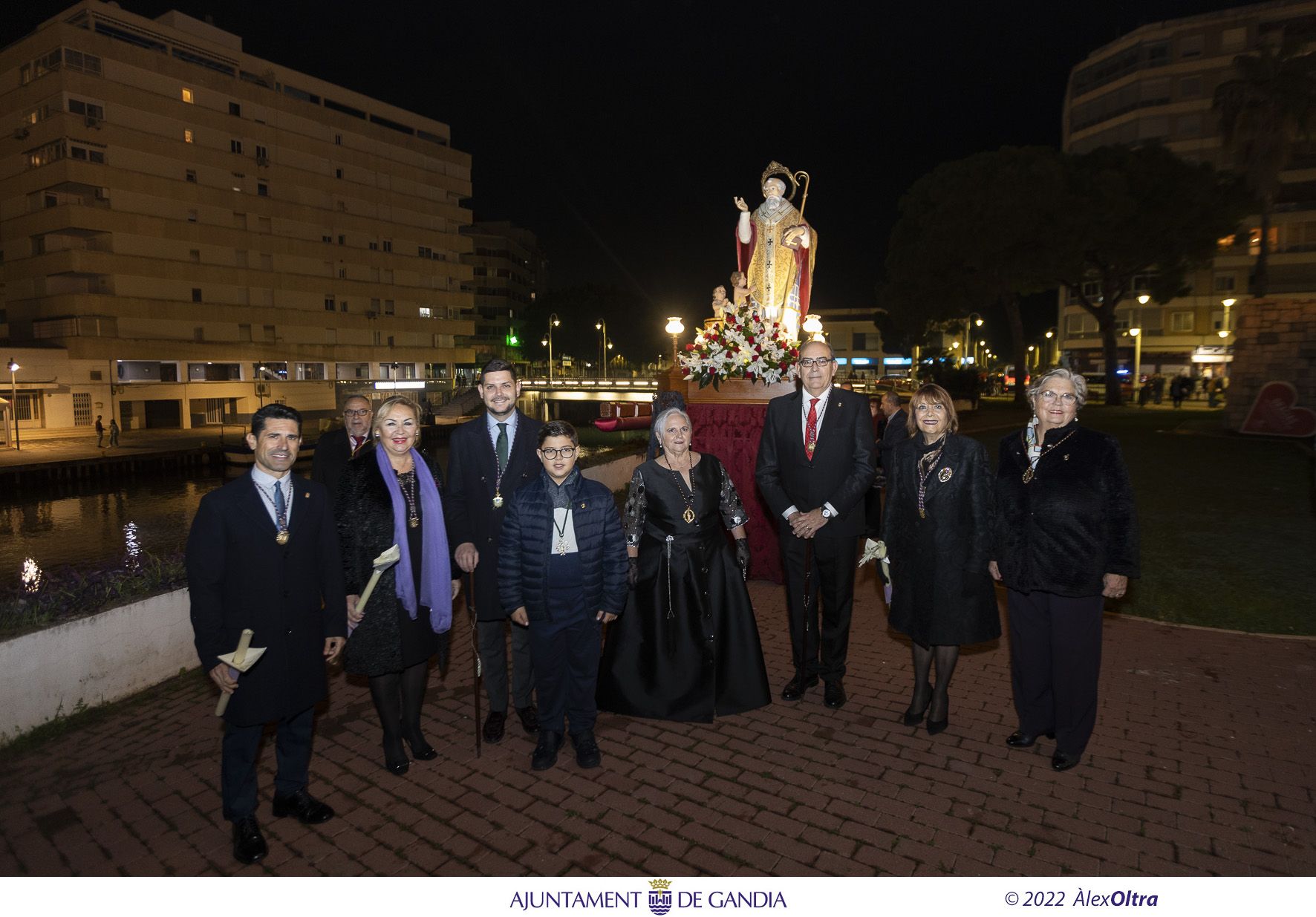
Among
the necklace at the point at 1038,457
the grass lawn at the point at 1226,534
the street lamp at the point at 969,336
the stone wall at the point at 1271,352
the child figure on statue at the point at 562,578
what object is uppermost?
the street lamp at the point at 969,336

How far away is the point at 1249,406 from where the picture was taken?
71.0 ft

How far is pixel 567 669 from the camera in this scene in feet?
14.2

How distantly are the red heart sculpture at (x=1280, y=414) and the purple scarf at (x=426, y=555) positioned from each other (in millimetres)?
24203

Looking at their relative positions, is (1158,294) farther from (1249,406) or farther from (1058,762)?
(1058,762)

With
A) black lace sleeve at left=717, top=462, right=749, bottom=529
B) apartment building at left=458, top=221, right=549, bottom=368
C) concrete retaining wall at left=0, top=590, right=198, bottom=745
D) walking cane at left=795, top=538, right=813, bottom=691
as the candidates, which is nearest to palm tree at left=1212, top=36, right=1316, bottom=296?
walking cane at left=795, top=538, right=813, bottom=691

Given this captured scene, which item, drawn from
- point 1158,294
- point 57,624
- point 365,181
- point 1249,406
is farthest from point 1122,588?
point 365,181

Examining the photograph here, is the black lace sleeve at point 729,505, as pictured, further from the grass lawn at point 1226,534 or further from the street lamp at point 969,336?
the street lamp at point 969,336

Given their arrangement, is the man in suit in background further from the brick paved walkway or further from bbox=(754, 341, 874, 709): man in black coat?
bbox=(754, 341, 874, 709): man in black coat

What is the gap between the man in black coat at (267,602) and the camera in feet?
10.9

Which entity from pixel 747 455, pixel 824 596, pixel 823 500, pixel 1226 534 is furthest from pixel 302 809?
pixel 1226 534

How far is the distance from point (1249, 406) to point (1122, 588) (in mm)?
22856

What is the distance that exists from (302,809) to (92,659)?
98.2 inches

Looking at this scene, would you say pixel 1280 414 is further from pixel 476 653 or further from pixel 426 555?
pixel 426 555

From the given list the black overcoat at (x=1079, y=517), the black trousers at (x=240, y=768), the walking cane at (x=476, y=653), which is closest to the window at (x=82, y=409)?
the walking cane at (x=476, y=653)
